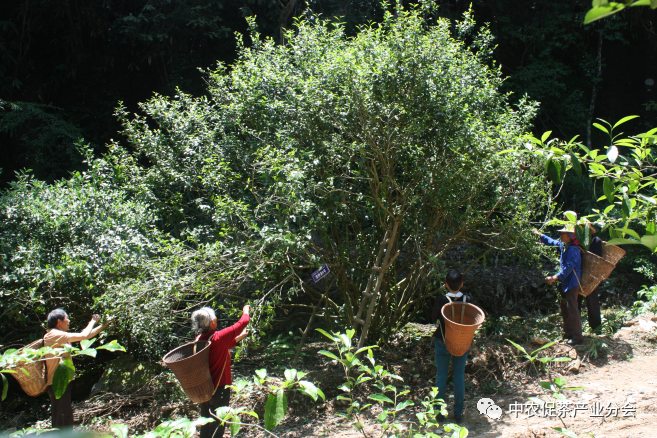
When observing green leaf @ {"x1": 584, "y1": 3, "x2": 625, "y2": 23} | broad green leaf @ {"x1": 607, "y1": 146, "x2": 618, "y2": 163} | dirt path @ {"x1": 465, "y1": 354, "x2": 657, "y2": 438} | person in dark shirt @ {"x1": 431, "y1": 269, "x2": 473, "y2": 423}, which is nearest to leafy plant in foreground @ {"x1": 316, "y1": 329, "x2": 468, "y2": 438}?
person in dark shirt @ {"x1": 431, "y1": 269, "x2": 473, "y2": 423}

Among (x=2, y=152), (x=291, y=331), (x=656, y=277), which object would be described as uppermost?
(x=2, y=152)

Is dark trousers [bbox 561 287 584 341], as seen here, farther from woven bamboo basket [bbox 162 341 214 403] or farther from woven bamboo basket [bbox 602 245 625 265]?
woven bamboo basket [bbox 162 341 214 403]

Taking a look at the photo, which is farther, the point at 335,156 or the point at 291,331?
the point at 291,331

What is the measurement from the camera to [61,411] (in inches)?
163

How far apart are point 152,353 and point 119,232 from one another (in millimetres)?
1562

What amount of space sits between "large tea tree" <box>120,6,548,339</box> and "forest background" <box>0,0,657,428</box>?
0.03 m

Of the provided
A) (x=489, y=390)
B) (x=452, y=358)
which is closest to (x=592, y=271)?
(x=489, y=390)

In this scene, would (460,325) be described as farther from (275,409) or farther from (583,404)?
(275,409)

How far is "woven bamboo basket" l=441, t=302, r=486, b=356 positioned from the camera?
12.4 ft

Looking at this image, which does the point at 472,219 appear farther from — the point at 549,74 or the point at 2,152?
the point at 2,152

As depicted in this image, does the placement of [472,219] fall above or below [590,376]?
above

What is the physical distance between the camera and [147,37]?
9188 millimetres

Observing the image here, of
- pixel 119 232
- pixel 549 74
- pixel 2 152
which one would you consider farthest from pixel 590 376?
pixel 2 152

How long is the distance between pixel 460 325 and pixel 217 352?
1940 millimetres
